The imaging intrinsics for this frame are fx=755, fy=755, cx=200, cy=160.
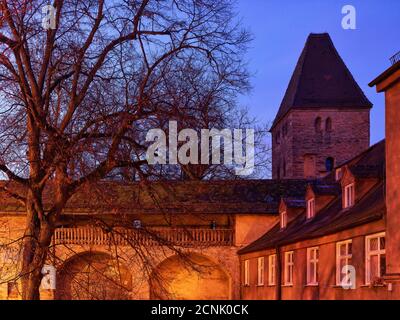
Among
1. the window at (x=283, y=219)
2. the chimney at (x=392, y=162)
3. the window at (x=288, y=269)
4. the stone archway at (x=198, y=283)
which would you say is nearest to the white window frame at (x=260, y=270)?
the window at (x=283, y=219)

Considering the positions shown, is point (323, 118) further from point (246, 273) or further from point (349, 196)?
point (349, 196)

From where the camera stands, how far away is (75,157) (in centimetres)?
1297

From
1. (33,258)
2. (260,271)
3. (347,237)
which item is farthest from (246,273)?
(33,258)

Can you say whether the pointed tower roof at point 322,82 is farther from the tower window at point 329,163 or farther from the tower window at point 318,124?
the tower window at point 329,163

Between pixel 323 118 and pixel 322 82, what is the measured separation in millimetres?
3021

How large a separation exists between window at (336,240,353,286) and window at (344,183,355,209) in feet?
5.94

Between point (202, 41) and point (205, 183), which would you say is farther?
point (205, 183)

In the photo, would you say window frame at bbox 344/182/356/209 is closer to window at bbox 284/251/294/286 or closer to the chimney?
window at bbox 284/251/294/286

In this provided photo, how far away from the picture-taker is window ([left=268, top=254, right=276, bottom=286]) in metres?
29.2

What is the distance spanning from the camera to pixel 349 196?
22.4 meters

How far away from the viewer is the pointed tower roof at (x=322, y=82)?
55969 mm

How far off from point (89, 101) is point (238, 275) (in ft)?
79.8
